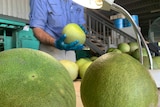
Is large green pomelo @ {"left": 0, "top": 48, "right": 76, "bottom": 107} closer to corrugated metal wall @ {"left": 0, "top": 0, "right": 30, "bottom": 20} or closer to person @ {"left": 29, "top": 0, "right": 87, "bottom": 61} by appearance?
person @ {"left": 29, "top": 0, "right": 87, "bottom": 61}

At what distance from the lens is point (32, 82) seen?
0.88 feet

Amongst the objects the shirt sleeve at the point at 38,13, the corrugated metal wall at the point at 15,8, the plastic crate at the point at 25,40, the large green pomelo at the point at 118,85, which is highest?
the corrugated metal wall at the point at 15,8

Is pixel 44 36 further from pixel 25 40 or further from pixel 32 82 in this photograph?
pixel 25 40

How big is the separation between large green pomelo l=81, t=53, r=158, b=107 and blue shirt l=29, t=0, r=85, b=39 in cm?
111

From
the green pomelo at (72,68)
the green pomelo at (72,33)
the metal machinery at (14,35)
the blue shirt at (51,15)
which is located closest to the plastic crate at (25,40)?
the metal machinery at (14,35)

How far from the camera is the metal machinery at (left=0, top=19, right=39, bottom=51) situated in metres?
3.72

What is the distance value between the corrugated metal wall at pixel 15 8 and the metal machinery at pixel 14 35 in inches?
14.6

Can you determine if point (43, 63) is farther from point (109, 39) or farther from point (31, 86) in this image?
point (109, 39)

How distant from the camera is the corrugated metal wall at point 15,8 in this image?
4.20 m

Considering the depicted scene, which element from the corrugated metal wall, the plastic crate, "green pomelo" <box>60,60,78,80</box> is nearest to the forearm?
"green pomelo" <box>60,60,78,80</box>

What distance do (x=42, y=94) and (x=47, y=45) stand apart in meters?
1.24

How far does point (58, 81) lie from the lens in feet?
0.93

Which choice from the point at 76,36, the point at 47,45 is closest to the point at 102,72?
the point at 76,36

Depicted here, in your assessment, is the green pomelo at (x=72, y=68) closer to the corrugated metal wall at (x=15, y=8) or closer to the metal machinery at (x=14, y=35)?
the metal machinery at (x=14, y=35)
